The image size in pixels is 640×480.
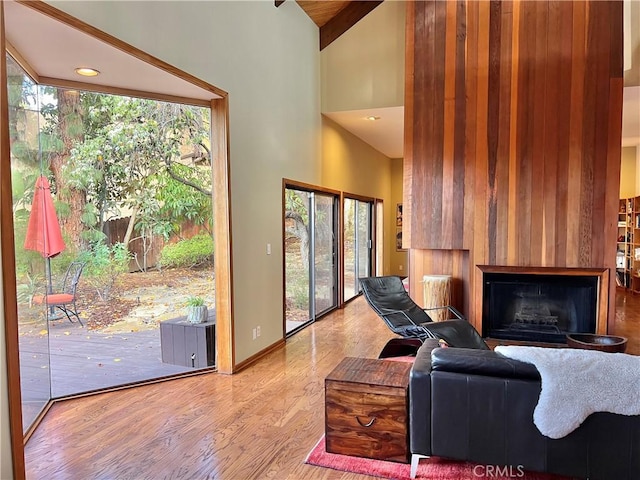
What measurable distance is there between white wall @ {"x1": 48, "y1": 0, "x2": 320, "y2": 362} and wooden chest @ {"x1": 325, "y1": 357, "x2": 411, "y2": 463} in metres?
1.79

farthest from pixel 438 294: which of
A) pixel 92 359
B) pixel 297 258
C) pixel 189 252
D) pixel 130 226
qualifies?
pixel 92 359

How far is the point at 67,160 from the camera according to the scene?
11.6 feet

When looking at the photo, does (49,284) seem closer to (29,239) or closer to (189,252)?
(29,239)

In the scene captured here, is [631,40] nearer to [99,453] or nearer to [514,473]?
[514,473]

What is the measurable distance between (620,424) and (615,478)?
266mm

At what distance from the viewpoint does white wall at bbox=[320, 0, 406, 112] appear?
5926mm

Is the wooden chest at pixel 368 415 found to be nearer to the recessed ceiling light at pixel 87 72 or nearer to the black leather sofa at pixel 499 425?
the black leather sofa at pixel 499 425

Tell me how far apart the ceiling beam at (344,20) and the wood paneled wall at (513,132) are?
1.18 metres

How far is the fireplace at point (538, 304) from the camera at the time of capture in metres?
4.80

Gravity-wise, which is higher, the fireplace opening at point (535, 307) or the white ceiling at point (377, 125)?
the white ceiling at point (377, 125)

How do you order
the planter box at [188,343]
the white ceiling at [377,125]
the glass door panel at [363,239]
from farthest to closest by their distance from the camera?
the glass door panel at [363,239] → the white ceiling at [377,125] → the planter box at [188,343]

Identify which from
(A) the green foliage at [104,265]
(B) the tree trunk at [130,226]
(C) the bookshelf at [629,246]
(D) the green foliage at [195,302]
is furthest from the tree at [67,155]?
(C) the bookshelf at [629,246]

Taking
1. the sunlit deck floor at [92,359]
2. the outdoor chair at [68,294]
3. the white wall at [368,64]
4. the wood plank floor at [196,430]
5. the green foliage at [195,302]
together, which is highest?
the white wall at [368,64]

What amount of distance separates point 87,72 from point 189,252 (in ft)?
5.69
